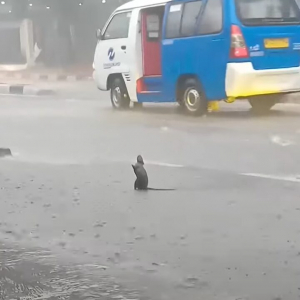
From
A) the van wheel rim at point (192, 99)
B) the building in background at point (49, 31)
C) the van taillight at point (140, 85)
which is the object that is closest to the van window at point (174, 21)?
the van wheel rim at point (192, 99)

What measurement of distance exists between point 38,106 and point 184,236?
35.0 ft

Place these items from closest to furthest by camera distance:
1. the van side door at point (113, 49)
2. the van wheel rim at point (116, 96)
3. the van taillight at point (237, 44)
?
the van taillight at point (237, 44), the van side door at point (113, 49), the van wheel rim at point (116, 96)

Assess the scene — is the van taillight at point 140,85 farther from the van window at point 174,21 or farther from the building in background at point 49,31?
the building in background at point 49,31

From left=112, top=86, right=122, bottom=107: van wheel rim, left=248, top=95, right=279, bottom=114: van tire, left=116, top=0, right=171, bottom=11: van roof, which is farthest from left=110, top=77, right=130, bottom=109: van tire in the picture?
left=248, top=95, right=279, bottom=114: van tire

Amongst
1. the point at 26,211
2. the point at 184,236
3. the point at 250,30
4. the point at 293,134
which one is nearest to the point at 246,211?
the point at 184,236

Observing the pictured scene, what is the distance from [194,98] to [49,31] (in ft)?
59.4

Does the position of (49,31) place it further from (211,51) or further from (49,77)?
(211,51)

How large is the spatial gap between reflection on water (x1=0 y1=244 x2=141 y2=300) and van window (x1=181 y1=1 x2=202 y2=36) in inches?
288

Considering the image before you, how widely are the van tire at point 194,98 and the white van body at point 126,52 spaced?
127 centimetres

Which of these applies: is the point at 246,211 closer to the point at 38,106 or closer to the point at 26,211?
the point at 26,211

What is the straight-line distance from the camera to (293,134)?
869 cm

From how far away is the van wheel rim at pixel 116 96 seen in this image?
13133 mm

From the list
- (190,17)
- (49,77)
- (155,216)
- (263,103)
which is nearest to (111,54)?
(190,17)

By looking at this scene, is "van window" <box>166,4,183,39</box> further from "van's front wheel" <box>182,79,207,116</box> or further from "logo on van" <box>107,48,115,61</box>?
"logo on van" <box>107,48,115,61</box>
